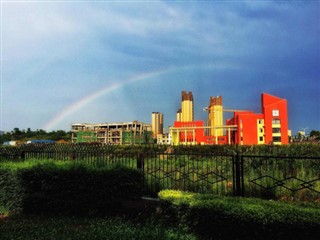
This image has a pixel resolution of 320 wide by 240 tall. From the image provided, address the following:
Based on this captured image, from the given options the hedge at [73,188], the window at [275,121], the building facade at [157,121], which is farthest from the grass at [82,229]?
the building facade at [157,121]

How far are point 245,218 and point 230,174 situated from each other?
375 cm

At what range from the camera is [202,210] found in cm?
541

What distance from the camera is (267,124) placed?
39.9 metres

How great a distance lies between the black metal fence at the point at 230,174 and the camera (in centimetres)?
692

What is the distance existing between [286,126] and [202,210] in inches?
1502

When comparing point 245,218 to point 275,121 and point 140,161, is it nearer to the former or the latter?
point 140,161

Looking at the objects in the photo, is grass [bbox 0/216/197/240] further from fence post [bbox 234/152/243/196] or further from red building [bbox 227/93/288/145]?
red building [bbox 227/93/288/145]

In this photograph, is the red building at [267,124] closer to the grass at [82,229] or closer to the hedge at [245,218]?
the grass at [82,229]

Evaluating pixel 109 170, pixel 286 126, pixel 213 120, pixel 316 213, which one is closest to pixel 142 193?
pixel 109 170

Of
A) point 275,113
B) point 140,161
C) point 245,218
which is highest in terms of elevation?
point 275,113

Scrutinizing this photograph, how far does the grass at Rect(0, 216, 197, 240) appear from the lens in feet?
16.9

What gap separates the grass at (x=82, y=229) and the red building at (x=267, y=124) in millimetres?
34725

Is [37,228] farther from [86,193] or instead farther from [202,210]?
[202,210]

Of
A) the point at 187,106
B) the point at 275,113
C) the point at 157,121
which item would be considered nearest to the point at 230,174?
the point at 275,113
